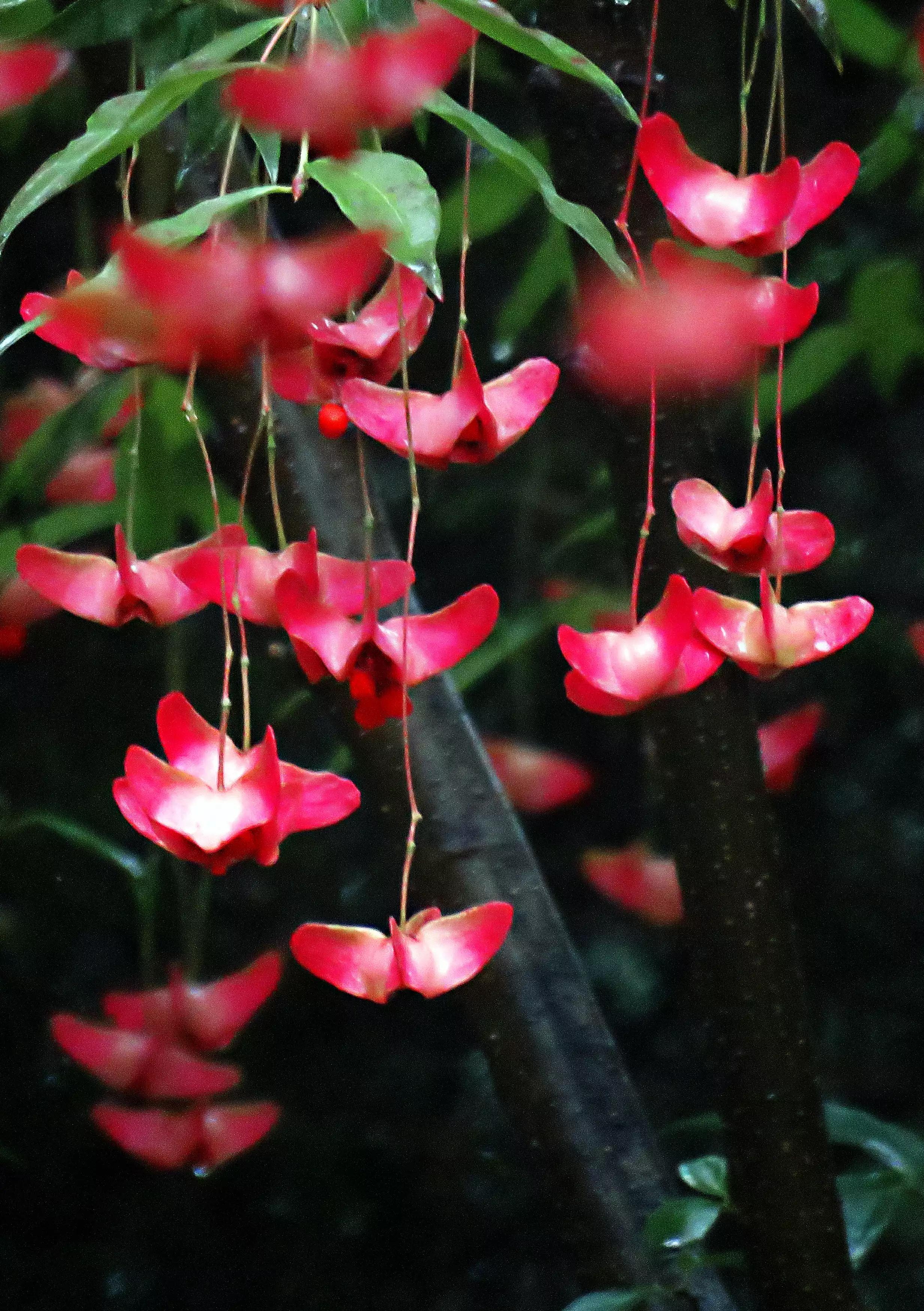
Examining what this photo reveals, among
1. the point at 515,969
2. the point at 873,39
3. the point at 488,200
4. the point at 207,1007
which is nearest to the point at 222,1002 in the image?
the point at 207,1007

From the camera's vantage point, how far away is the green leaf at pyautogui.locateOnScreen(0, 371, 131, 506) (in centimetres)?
50

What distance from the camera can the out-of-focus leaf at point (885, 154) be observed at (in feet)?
1.69

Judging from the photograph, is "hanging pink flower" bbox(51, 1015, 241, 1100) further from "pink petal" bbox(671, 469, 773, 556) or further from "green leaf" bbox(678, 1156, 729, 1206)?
"pink petal" bbox(671, 469, 773, 556)

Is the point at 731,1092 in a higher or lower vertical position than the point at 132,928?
higher

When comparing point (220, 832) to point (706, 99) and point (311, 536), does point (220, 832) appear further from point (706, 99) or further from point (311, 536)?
point (706, 99)

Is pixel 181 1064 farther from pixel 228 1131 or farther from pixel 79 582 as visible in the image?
pixel 79 582

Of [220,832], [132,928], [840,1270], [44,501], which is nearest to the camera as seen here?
[220,832]

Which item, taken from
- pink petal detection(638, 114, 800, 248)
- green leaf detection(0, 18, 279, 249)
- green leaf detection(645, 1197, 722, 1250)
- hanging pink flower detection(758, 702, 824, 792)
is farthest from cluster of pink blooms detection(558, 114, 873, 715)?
hanging pink flower detection(758, 702, 824, 792)

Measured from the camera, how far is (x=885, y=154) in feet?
1.71

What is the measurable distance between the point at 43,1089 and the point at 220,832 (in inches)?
18.6

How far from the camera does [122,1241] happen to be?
2.11 ft

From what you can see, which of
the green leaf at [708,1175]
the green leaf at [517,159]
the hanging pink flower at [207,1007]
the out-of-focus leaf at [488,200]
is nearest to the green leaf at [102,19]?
the green leaf at [517,159]

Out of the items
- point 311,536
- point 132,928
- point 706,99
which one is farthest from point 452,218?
point 132,928

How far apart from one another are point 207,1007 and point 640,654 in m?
0.26
